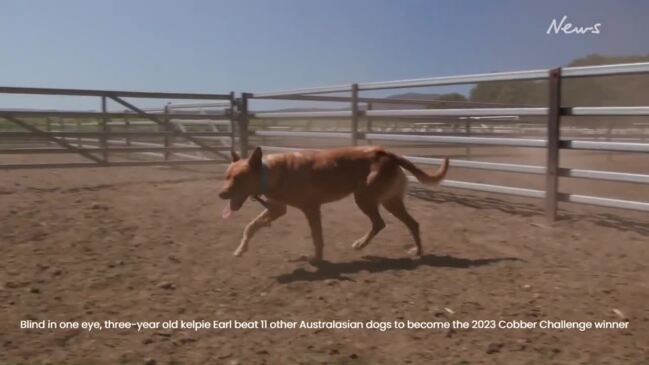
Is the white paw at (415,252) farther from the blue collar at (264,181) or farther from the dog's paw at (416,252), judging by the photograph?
the blue collar at (264,181)

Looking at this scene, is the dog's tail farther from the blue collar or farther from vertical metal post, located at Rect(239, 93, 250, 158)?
vertical metal post, located at Rect(239, 93, 250, 158)

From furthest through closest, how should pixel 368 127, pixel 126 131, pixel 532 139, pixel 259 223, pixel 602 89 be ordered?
pixel 126 131 < pixel 368 127 < pixel 602 89 < pixel 532 139 < pixel 259 223

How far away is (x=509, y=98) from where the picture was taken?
39.2 feet

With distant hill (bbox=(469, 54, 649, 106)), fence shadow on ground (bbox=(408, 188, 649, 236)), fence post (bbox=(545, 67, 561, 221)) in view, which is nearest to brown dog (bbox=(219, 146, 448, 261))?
fence post (bbox=(545, 67, 561, 221))

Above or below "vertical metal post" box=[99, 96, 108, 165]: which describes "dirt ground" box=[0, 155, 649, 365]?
below

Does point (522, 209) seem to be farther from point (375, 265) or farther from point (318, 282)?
point (318, 282)

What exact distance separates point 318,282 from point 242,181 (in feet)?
3.81

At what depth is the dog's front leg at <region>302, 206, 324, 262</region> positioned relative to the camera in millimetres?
4980

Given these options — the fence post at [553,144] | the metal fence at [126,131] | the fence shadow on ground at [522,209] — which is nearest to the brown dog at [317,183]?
the fence post at [553,144]

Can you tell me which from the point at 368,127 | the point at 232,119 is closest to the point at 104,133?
the point at 232,119

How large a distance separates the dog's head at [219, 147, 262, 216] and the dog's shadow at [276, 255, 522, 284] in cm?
79

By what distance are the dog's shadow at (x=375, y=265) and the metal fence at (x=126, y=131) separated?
6.14m

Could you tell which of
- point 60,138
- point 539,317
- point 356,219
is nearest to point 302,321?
point 539,317

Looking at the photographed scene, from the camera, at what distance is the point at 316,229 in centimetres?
502
